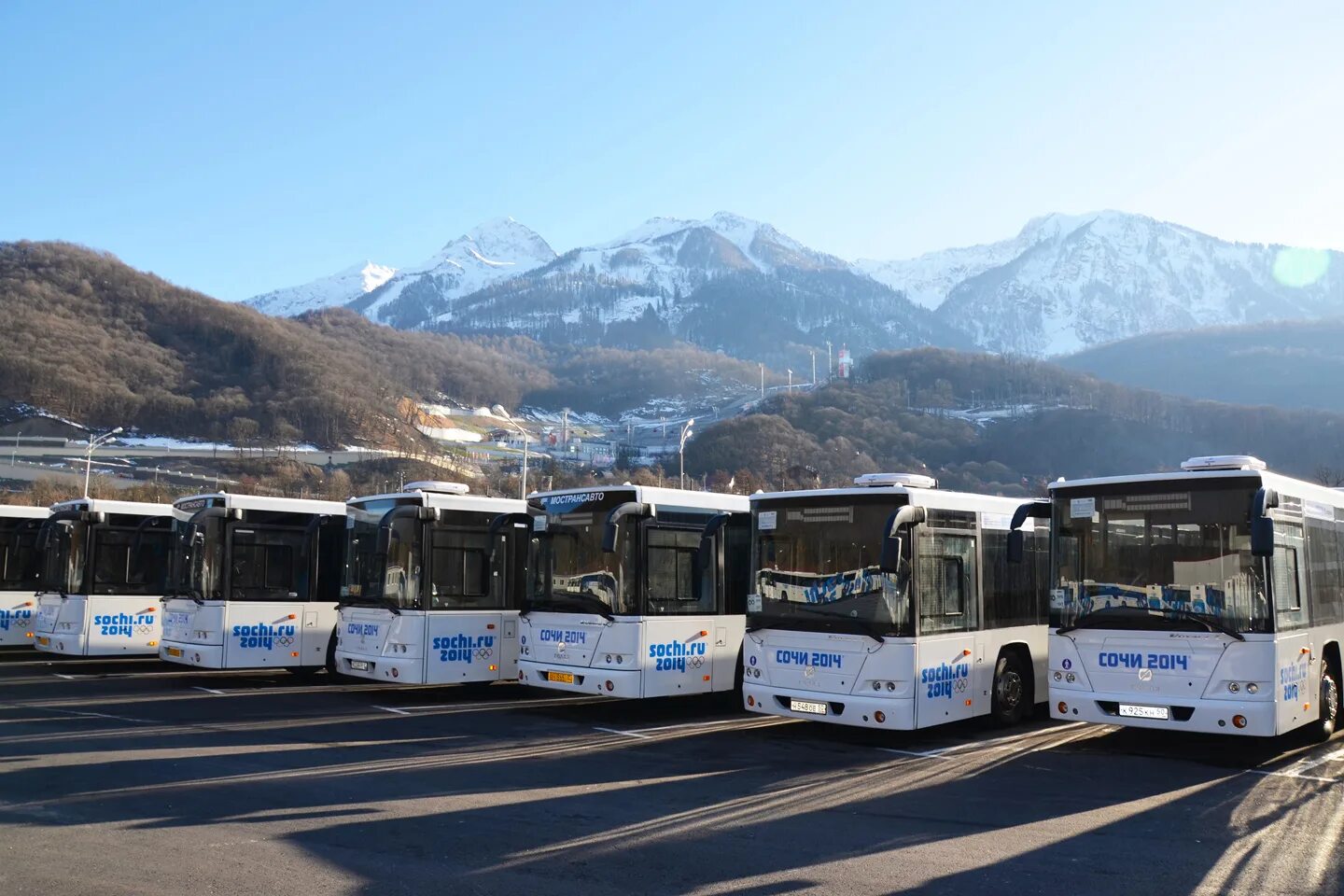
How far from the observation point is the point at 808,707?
445 inches

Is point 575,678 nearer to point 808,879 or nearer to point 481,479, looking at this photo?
point 808,879

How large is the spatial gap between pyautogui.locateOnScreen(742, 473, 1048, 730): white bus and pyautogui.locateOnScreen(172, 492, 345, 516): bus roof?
26.7 feet

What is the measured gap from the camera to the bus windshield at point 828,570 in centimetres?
1098

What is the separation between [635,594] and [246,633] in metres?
6.68

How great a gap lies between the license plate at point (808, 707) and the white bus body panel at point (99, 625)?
12045 mm

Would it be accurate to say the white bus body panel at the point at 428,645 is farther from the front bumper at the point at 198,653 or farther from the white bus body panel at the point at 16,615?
the white bus body panel at the point at 16,615

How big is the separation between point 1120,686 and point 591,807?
17.1 feet

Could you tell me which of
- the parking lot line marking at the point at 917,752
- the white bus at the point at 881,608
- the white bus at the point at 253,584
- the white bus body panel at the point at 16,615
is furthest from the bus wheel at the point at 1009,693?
the white bus body panel at the point at 16,615

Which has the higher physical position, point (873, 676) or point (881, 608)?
point (881, 608)

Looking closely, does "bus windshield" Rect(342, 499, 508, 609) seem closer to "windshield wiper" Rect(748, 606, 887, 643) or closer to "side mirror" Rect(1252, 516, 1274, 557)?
"windshield wiper" Rect(748, 606, 887, 643)

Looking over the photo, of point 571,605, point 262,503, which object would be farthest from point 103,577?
point 571,605

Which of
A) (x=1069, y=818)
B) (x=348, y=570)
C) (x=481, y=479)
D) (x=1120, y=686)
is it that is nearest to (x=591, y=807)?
(x=1069, y=818)

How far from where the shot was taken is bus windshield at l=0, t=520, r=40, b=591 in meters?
20.2

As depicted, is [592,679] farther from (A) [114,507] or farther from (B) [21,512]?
(B) [21,512]
